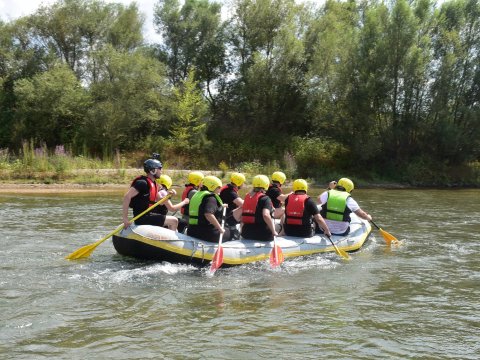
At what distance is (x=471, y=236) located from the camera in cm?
1091

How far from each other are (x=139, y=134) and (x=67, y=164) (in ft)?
31.2

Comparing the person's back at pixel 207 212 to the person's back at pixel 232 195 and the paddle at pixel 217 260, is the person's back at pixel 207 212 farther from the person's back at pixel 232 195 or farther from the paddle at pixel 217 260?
the person's back at pixel 232 195

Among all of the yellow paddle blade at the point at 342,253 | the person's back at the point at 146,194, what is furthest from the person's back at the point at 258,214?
the person's back at the point at 146,194

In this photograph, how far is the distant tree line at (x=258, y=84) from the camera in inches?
1040

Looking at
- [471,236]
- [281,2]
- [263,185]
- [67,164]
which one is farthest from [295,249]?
[281,2]

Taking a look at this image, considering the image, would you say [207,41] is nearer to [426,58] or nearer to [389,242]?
[426,58]

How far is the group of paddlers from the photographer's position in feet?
24.8

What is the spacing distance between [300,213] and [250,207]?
100cm

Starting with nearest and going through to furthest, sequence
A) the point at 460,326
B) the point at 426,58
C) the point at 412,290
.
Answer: the point at 460,326
the point at 412,290
the point at 426,58

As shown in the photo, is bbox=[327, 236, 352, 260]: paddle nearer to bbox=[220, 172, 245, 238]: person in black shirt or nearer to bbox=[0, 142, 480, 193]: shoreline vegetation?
bbox=[220, 172, 245, 238]: person in black shirt

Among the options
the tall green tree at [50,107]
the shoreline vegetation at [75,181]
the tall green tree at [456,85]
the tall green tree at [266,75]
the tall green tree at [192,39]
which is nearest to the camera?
the shoreline vegetation at [75,181]

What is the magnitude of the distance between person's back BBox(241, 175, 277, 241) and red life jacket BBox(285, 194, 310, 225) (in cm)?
57

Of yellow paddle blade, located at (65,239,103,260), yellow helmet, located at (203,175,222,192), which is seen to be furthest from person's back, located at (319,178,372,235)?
yellow paddle blade, located at (65,239,103,260)

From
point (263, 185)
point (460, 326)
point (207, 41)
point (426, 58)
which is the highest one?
point (207, 41)
